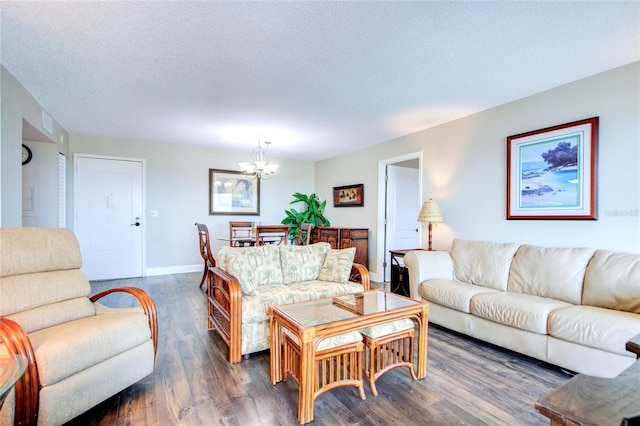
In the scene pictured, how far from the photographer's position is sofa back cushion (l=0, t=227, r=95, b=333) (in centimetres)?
171

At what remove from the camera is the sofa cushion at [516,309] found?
2.25 m

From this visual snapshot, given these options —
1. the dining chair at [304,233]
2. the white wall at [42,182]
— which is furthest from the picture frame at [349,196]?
the white wall at [42,182]

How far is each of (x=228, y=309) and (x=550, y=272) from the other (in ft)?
8.96

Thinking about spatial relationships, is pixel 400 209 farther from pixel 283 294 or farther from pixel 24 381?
pixel 24 381

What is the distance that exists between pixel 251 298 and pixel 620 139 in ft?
10.9

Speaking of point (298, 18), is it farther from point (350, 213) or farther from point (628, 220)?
point (350, 213)

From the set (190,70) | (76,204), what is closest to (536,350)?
(190,70)

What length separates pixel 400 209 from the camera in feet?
17.1

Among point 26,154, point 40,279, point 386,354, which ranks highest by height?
point 26,154

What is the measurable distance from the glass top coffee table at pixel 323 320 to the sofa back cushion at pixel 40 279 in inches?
50.4

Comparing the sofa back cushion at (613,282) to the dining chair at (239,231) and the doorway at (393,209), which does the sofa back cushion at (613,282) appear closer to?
the doorway at (393,209)

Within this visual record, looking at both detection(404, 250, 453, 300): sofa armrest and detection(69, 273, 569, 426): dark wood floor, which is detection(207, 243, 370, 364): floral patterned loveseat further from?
detection(404, 250, 453, 300): sofa armrest

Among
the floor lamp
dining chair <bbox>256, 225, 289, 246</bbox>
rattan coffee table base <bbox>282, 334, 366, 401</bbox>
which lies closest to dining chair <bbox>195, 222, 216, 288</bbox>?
dining chair <bbox>256, 225, 289, 246</bbox>

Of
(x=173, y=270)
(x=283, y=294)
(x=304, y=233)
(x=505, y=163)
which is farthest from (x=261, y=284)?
(x=173, y=270)
